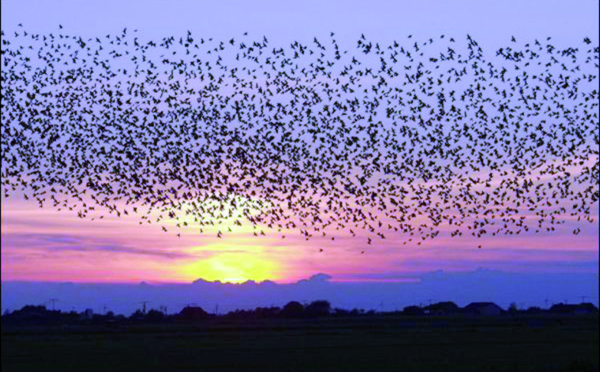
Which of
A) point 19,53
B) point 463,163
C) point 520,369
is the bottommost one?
point 520,369

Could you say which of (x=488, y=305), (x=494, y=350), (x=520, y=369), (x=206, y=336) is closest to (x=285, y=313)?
(x=488, y=305)

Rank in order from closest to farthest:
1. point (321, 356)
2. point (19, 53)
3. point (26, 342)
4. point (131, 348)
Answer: point (19, 53)
point (321, 356)
point (131, 348)
point (26, 342)

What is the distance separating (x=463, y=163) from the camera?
110 ft

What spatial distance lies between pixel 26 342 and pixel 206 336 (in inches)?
465

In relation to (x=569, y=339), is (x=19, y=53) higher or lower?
higher

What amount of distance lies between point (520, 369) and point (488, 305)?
13564cm

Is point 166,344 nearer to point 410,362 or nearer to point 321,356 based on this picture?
point 321,356

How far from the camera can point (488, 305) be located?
559ft

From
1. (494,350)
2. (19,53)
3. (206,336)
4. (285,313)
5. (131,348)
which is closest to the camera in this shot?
(19,53)

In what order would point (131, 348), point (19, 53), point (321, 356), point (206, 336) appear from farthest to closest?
point (206, 336) → point (131, 348) → point (321, 356) → point (19, 53)

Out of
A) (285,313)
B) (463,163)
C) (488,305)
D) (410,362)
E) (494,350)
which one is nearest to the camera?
(463,163)

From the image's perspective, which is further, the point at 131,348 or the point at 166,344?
the point at 166,344

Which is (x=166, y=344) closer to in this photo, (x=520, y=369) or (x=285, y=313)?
(x=520, y=369)

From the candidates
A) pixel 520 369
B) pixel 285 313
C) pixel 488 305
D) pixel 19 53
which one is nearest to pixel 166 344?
pixel 520 369
